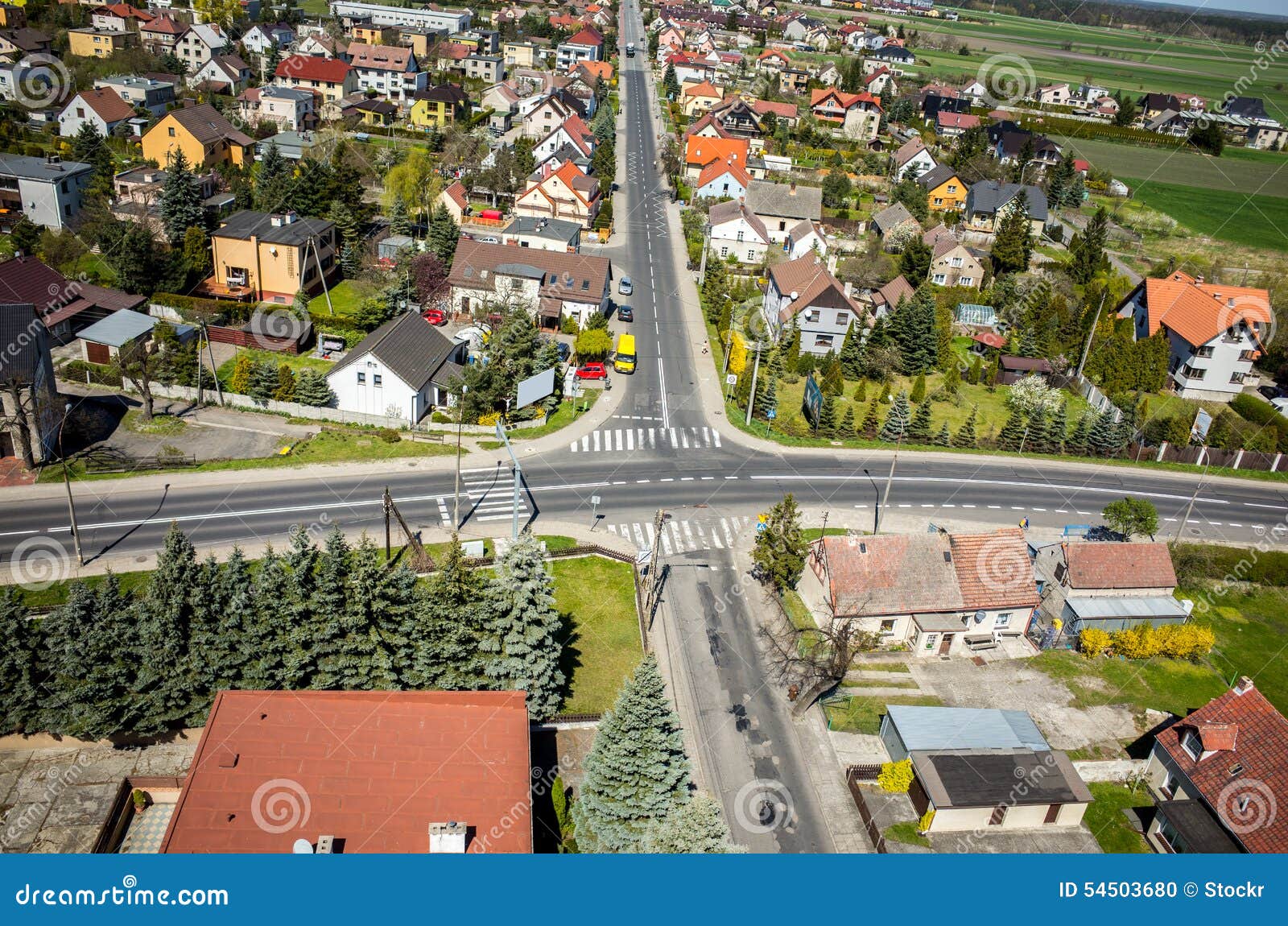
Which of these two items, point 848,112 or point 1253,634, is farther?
point 848,112

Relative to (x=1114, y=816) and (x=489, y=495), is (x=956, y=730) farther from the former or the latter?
(x=489, y=495)

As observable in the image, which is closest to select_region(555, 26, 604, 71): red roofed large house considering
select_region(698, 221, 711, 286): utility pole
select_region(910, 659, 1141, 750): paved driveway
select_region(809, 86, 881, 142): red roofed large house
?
select_region(809, 86, 881, 142): red roofed large house

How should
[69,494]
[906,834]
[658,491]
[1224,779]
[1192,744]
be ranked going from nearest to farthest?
[906,834] → [1224,779] → [1192,744] → [69,494] → [658,491]

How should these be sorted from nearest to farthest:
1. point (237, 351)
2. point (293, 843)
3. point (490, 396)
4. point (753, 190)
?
point (293, 843), point (490, 396), point (237, 351), point (753, 190)

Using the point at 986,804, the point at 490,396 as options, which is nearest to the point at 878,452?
the point at 490,396

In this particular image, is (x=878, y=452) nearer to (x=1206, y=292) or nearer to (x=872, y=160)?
(x=1206, y=292)

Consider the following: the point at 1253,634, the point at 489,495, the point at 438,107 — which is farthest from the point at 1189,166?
the point at 489,495

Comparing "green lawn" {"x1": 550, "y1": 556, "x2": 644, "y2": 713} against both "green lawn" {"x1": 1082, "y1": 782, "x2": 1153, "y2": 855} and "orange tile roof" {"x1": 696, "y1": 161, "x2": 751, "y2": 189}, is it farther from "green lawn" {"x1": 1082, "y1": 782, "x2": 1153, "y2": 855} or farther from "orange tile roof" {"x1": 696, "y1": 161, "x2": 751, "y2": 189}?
"orange tile roof" {"x1": 696, "y1": 161, "x2": 751, "y2": 189}
